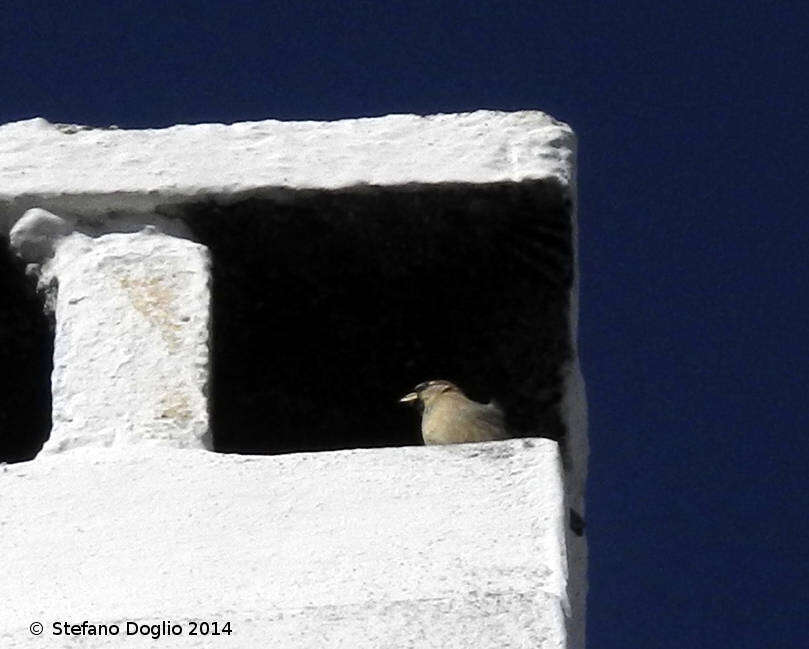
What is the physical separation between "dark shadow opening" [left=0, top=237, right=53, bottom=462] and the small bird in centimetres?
59

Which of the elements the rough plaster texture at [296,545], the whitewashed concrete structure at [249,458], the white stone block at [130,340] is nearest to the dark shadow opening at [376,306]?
the whitewashed concrete structure at [249,458]

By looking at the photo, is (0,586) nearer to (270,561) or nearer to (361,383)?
(270,561)

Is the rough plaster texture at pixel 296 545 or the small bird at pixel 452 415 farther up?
the small bird at pixel 452 415

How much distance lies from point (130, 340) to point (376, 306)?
0.53m

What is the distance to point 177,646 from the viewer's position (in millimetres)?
3990

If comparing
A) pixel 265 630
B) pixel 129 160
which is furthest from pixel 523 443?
pixel 129 160

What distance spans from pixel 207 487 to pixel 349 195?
73cm

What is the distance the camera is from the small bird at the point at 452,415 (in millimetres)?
5047

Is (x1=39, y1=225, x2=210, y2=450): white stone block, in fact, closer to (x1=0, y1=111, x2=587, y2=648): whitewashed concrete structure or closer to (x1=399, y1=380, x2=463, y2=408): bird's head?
(x1=0, y1=111, x2=587, y2=648): whitewashed concrete structure

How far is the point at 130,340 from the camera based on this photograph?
471cm

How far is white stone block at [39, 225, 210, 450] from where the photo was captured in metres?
4.57

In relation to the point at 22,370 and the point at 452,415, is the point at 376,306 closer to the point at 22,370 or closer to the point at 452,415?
the point at 452,415

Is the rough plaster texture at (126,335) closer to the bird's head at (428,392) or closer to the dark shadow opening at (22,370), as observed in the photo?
the dark shadow opening at (22,370)

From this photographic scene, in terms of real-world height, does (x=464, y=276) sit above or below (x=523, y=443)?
above
